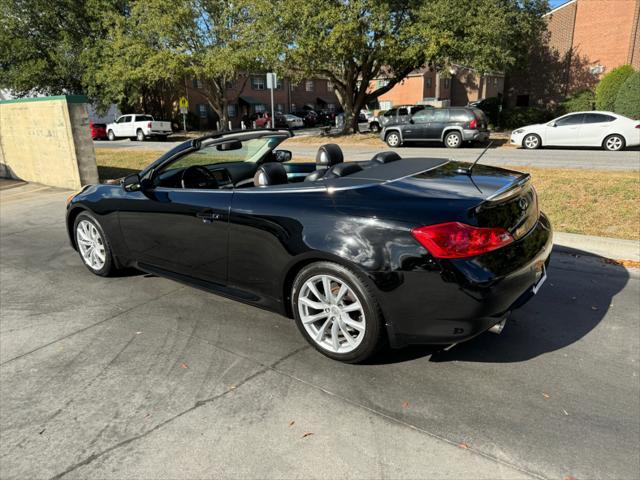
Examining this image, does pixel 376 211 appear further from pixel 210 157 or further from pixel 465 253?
pixel 210 157

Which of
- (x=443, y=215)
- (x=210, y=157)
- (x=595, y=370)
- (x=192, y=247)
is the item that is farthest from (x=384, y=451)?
(x=210, y=157)

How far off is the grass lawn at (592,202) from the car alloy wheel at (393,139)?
1180 cm

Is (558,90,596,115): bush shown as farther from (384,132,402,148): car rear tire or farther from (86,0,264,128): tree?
(86,0,264,128): tree

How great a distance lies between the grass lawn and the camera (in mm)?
6445

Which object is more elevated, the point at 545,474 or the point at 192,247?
the point at 192,247

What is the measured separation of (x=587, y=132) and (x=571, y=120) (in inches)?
28.9

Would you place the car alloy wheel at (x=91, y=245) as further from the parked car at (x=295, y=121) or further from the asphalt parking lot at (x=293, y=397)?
the parked car at (x=295, y=121)

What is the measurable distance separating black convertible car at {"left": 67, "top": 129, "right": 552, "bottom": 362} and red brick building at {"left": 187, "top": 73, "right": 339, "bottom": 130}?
3696 cm

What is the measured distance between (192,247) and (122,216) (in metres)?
1.01

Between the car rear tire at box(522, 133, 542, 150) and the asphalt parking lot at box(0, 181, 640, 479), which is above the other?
the car rear tire at box(522, 133, 542, 150)

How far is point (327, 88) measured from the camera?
59531 mm

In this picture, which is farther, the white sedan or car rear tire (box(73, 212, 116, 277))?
the white sedan

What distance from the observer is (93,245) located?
5.01 m

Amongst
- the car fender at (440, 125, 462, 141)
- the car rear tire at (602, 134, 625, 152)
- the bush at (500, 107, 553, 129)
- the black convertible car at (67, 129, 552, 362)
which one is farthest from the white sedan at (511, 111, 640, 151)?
the black convertible car at (67, 129, 552, 362)
